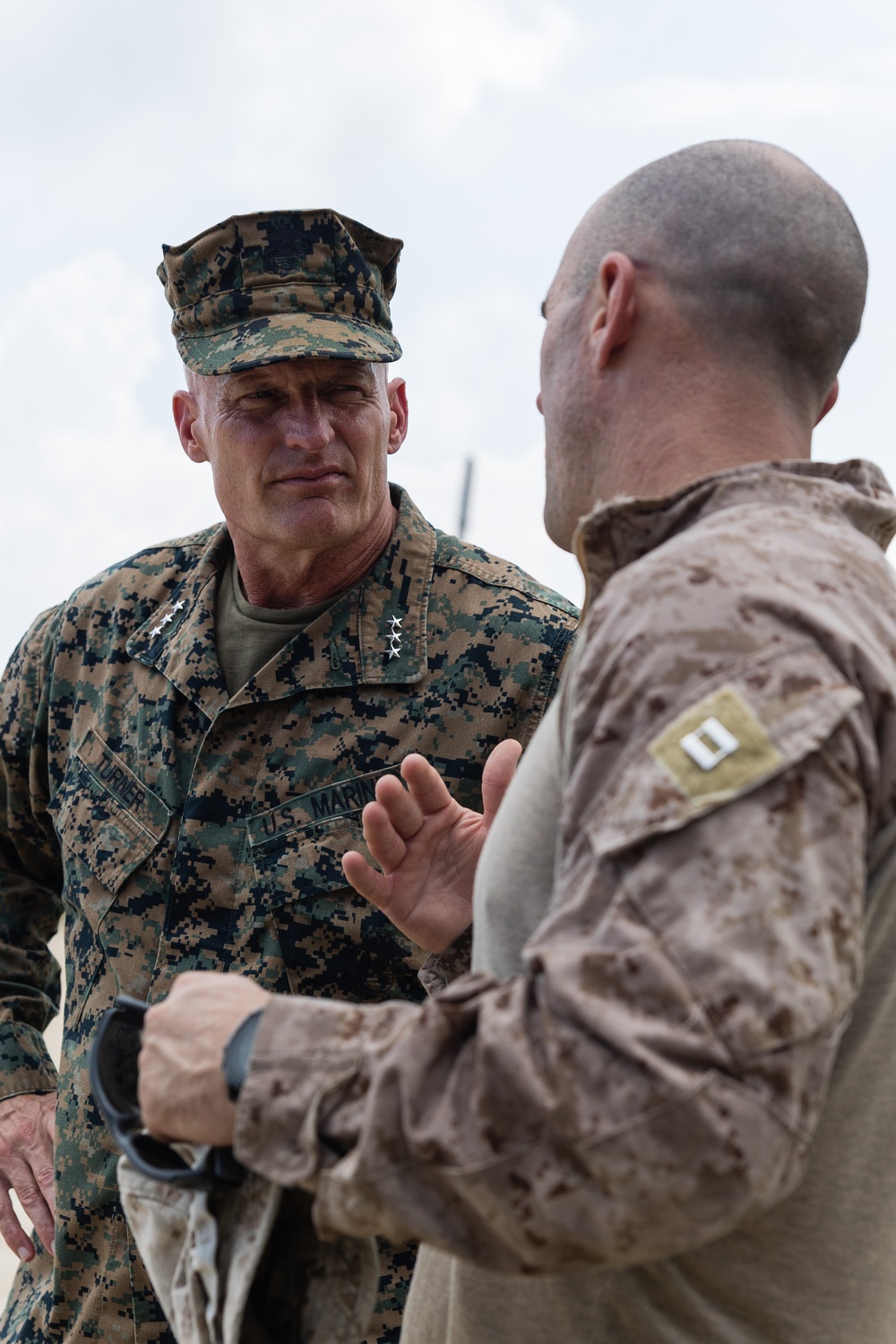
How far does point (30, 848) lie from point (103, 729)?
1.51 feet

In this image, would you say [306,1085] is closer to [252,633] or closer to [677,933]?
[677,933]

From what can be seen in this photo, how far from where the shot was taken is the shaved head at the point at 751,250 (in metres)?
1.54

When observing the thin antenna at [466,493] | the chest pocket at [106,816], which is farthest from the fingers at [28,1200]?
the thin antenna at [466,493]

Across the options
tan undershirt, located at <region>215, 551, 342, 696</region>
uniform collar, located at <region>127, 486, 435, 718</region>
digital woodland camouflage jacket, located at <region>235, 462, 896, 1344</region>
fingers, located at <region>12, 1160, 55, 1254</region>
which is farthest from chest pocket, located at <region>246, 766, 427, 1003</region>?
digital woodland camouflage jacket, located at <region>235, 462, 896, 1344</region>

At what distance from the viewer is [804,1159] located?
3.62 ft

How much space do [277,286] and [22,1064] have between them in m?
1.79

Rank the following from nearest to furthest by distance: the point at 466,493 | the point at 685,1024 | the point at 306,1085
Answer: the point at 685,1024, the point at 306,1085, the point at 466,493

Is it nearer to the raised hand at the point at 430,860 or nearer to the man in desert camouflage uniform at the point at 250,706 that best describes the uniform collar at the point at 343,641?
the man in desert camouflage uniform at the point at 250,706

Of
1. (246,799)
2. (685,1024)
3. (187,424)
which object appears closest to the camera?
(685,1024)

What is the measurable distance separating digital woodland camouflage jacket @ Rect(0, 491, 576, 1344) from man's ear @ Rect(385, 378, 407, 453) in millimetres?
244

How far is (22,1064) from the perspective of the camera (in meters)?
3.00

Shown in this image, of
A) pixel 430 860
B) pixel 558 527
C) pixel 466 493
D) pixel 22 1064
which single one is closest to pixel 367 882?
pixel 430 860

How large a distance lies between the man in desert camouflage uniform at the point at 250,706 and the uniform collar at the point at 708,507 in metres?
1.24

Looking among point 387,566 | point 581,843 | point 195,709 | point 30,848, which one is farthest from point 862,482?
point 30,848
